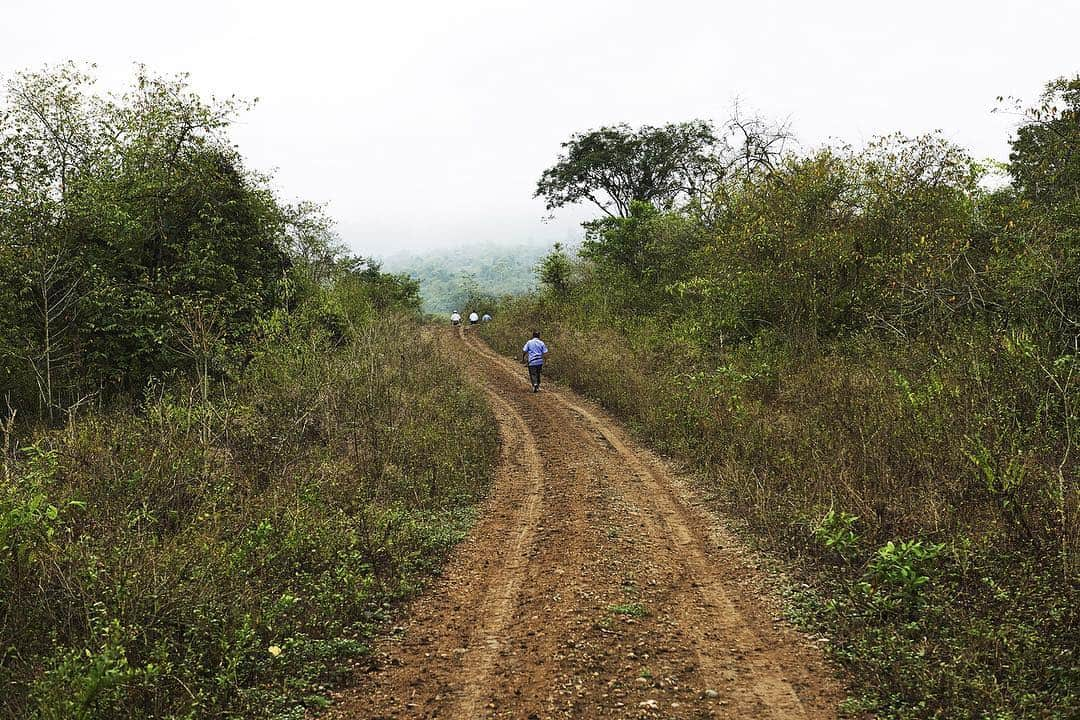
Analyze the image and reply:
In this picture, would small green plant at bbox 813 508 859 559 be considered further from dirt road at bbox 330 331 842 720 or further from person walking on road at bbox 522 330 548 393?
person walking on road at bbox 522 330 548 393

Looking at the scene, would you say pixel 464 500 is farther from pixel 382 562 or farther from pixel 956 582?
pixel 956 582

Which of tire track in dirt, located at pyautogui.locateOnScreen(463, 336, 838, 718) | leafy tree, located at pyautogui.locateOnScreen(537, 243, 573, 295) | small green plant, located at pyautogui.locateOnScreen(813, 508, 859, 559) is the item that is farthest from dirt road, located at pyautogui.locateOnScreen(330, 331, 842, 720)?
leafy tree, located at pyautogui.locateOnScreen(537, 243, 573, 295)

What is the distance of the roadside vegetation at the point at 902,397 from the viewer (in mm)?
4383

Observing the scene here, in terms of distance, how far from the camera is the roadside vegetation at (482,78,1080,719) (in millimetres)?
4383

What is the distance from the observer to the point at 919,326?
1001 centimetres

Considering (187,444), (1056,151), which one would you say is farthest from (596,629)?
(1056,151)

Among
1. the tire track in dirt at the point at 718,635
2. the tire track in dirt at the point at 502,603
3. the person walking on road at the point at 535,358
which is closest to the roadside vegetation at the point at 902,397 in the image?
the tire track in dirt at the point at 718,635

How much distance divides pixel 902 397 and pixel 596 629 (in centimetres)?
574

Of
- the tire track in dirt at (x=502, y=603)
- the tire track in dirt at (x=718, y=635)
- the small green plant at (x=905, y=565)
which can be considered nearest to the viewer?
the tire track in dirt at (x=718, y=635)

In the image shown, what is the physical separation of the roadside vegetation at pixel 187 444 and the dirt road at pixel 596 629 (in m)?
0.58

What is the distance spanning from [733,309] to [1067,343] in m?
7.37

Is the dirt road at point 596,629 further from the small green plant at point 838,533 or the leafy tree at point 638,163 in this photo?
the leafy tree at point 638,163

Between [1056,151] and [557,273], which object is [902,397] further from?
[557,273]

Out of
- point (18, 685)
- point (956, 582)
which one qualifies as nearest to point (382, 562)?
point (18, 685)
